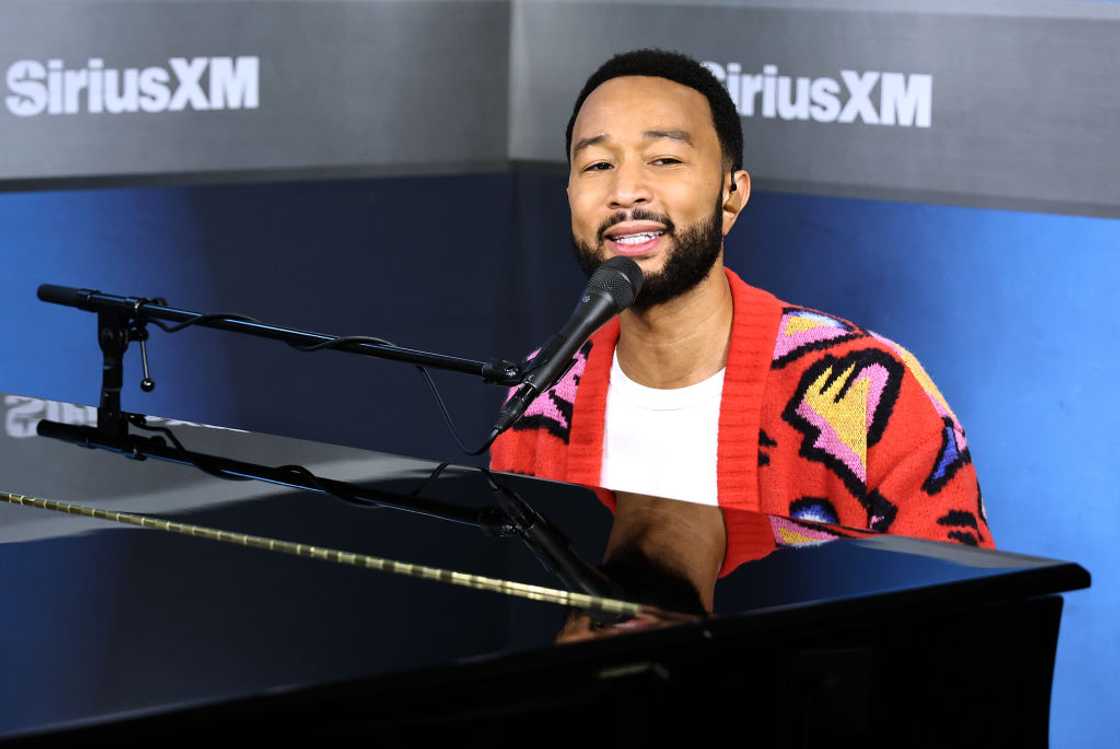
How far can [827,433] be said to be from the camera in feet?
7.99

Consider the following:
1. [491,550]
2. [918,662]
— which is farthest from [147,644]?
[918,662]

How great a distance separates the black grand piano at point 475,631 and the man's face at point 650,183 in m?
0.75

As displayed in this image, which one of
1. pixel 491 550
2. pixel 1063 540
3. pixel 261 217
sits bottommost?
pixel 1063 540

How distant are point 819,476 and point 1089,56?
1.19 m

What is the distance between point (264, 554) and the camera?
5.66ft

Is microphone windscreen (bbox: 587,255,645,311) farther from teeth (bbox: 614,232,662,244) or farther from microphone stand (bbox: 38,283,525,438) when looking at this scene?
teeth (bbox: 614,232,662,244)

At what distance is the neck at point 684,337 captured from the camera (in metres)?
2.58

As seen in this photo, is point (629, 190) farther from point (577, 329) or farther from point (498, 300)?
point (498, 300)

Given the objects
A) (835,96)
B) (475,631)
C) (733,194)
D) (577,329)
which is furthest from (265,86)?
(475,631)

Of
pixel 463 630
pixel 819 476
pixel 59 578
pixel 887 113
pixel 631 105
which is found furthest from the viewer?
pixel 887 113

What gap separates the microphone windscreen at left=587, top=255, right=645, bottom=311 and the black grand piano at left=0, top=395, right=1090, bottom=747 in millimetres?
256

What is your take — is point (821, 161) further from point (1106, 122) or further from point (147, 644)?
point (147, 644)

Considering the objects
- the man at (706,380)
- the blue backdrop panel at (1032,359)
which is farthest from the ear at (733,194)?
the blue backdrop panel at (1032,359)

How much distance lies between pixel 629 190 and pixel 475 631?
4.30 ft
